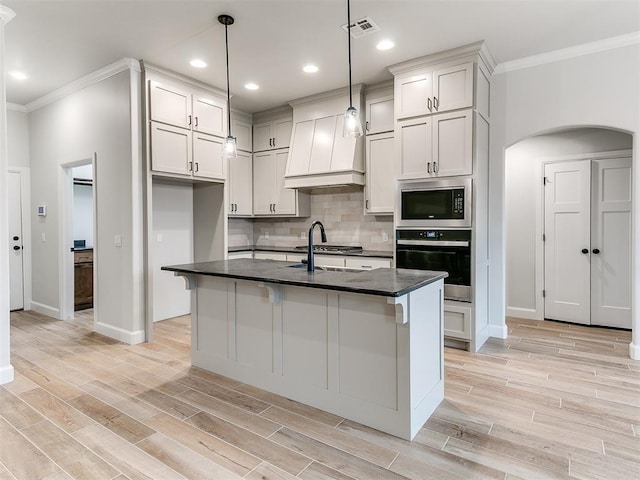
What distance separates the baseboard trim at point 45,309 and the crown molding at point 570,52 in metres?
6.14

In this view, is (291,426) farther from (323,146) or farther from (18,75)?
(18,75)

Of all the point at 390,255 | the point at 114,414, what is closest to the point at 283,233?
the point at 390,255

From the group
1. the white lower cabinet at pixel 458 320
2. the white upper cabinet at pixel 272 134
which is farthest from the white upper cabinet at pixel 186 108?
the white lower cabinet at pixel 458 320

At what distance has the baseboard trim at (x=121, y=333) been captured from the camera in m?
3.98

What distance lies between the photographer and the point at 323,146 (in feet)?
16.0

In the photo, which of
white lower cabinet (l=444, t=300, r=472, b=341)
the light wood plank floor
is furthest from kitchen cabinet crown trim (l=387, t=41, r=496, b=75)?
the light wood plank floor

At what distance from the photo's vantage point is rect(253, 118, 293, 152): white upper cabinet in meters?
5.45

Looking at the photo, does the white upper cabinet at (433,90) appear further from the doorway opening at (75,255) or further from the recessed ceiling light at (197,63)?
the doorway opening at (75,255)

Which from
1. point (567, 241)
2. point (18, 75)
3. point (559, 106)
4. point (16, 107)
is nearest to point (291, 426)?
point (559, 106)

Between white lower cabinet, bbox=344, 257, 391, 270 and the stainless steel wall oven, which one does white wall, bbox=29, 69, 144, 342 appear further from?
the stainless steel wall oven

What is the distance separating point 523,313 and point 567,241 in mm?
1076

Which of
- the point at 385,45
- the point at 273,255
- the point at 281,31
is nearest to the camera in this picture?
the point at 281,31

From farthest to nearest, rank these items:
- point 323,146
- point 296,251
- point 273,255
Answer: point 273,255 < point 296,251 < point 323,146

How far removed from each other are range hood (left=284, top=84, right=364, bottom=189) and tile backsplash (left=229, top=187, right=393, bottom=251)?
1.72 ft
